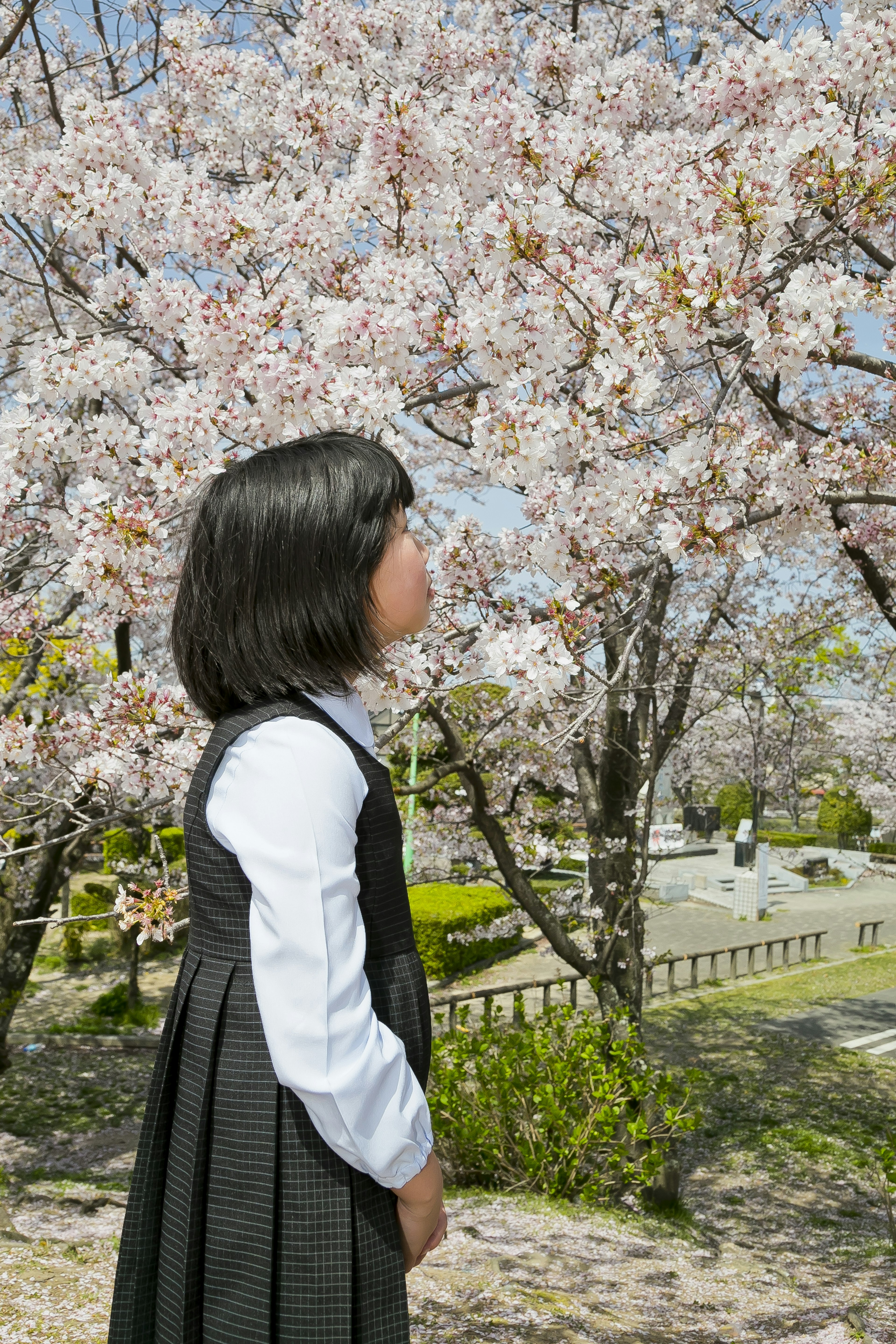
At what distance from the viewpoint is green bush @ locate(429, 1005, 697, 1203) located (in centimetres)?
511

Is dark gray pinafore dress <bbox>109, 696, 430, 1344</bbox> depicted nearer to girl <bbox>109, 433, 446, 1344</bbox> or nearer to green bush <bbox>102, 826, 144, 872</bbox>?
girl <bbox>109, 433, 446, 1344</bbox>

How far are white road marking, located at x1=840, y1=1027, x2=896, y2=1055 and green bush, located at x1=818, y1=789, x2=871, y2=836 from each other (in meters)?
15.4

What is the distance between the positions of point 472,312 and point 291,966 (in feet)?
8.33

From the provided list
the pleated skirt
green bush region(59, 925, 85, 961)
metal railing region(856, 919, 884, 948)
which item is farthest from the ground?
metal railing region(856, 919, 884, 948)

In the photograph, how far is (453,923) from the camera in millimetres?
13055

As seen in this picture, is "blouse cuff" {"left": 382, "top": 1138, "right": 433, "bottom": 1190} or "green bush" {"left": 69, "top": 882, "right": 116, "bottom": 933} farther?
"green bush" {"left": 69, "top": 882, "right": 116, "bottom": 933}

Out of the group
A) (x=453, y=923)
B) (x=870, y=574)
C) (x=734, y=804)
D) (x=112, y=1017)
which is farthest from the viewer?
(x=734, y=804)

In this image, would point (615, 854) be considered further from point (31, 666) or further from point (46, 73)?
point (46, 73)

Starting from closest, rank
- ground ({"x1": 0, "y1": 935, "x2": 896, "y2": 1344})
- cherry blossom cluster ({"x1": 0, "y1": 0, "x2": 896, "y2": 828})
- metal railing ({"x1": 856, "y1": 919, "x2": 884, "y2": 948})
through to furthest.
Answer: cherry blossom cluster ({"x1": 0, "y1": 0, "x2": 896, "y2": 828}) → ground ({"x1": 0, "y1": 935, "x2": 896, "y2": 1344}) → metal railing ({"x1": 856, "y1": 919, "x2": 884, "y2": 948})

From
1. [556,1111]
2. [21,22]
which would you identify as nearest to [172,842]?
[556,1111]

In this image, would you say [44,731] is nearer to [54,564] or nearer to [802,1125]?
[54,564]

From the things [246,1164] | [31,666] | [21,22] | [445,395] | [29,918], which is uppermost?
[21,22]

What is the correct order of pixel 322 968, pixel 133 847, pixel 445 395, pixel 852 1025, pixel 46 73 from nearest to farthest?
pixel 322 968, pixel 445 395, pixel 46 73, pixel 852 1025, pixel 133 847

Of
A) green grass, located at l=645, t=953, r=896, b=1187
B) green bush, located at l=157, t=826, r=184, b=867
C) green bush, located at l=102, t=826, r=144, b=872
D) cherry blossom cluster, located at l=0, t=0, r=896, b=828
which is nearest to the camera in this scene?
cherry blossom cluster, located at l=0, t=0, r=896, b=828
